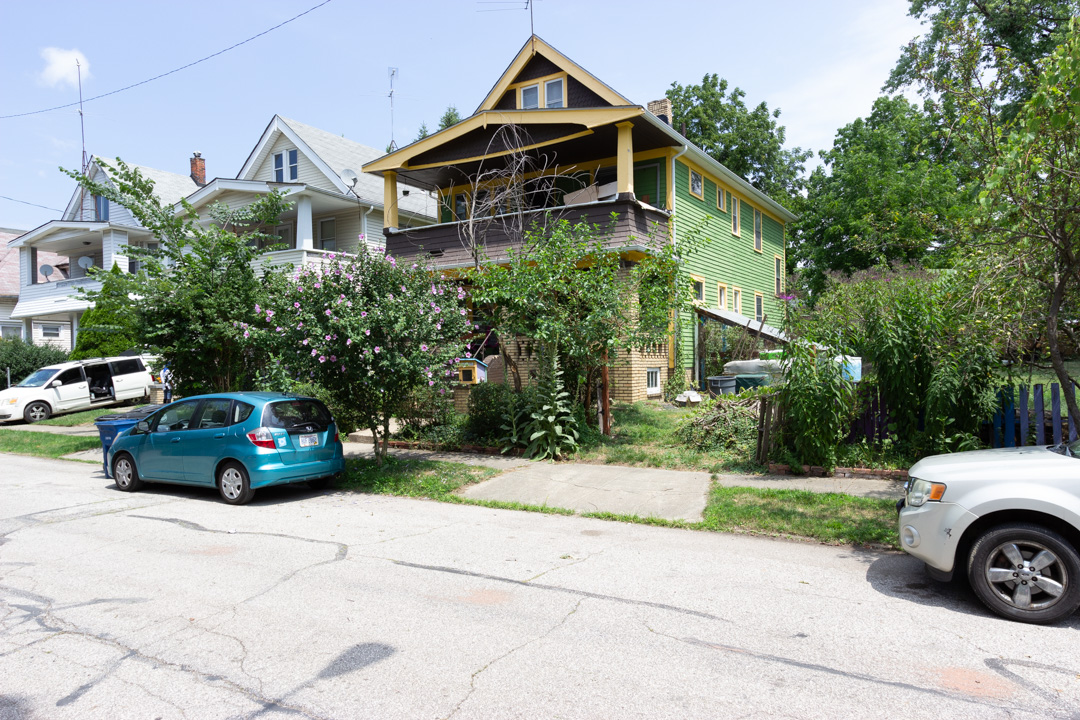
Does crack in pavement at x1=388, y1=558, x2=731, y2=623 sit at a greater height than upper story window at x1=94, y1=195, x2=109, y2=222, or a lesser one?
lesser

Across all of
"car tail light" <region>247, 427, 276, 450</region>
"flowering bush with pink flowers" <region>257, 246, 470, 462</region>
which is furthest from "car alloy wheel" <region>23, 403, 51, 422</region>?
"car tail light" <region>247, 427, 276, 450</region>

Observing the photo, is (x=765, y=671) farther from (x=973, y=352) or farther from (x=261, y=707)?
(x=973, y=352)

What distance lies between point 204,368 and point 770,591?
44.1 ft

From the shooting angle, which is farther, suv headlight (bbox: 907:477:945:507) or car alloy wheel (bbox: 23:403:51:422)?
car alloy wheel (bbox: 23:403:51:422)

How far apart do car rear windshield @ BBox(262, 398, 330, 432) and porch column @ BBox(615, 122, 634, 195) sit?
9327mm

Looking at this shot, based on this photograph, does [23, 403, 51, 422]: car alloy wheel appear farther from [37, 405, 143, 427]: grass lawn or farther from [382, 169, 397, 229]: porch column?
[382, 169, 397, 229]: porch column

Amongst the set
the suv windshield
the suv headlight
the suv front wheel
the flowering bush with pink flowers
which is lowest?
the suv front wheel

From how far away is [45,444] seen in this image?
17078mm

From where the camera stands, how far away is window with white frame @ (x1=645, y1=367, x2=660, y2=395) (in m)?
17.9

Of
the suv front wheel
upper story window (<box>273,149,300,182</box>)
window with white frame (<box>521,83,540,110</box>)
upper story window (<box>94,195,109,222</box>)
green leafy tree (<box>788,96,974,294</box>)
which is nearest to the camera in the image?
the suv front wheel

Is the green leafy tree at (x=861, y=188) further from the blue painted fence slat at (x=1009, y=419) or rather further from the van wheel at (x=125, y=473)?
the van wheel at (x=125, y=473)

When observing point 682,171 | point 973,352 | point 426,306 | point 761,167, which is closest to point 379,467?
point 426,306

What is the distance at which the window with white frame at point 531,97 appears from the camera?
20734 millimetres

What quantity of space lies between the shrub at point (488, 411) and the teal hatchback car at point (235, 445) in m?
3.34
